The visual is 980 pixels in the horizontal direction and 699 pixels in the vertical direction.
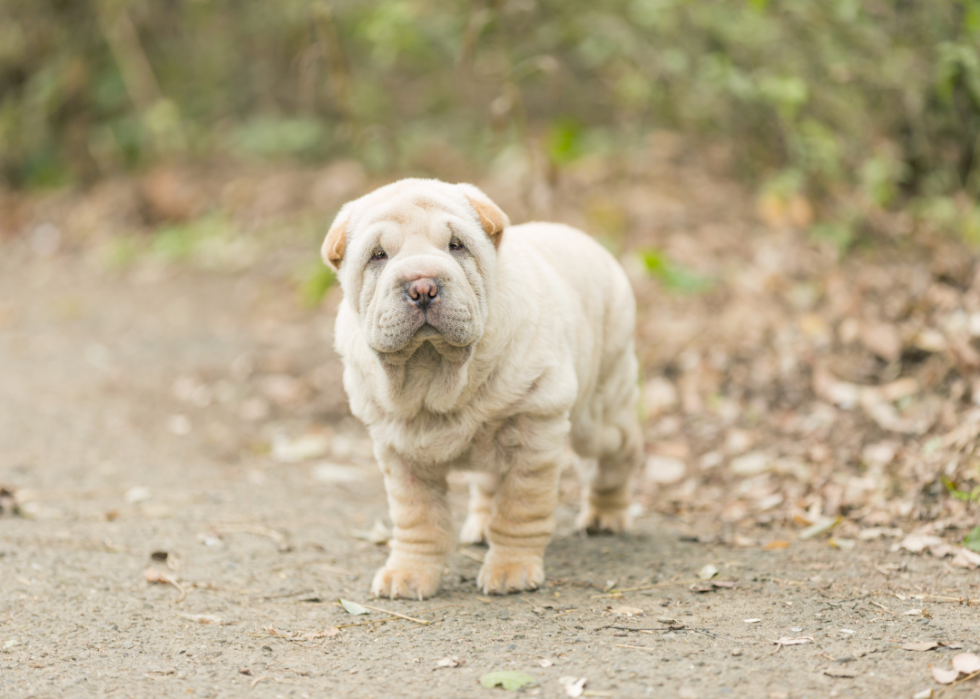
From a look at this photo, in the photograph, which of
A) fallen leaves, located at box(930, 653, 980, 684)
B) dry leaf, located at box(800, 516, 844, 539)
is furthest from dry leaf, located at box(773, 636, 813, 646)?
dry leaf, located at box(800, 516, 844, 539)

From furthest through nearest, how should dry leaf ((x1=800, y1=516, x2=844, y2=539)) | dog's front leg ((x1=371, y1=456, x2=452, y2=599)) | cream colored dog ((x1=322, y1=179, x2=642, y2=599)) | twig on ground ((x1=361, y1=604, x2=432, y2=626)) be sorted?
dry leaf ((x1=800, y1=516, x2=844, y2=539)) → dog's front leg ((x1=371, y1=456, x2=452, y2=599)) → twig on ground ((x1=361, y1=604, x2=432, y2=626)) → cream colored dog ((x1=322, y1=179, x2=642, y2=599))

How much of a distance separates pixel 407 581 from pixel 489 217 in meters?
1.53

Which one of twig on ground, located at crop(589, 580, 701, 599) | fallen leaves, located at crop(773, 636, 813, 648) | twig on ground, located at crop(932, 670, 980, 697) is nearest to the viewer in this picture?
twig on ground, located at crop(932, 670, 980, 697)

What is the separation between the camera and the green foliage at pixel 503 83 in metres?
7.47

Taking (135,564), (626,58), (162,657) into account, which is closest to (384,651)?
(162,657)

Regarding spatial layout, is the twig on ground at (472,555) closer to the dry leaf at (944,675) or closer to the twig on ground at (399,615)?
the twig on ground at (399,615)

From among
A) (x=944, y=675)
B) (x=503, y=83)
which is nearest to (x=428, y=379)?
(x=944, y=675)

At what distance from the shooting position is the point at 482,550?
15.5ft

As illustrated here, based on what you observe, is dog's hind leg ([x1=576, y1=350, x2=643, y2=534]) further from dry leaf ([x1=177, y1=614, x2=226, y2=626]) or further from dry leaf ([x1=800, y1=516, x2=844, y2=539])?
dry leaf ([x1=177, y1=614, x2=226, y2=626])

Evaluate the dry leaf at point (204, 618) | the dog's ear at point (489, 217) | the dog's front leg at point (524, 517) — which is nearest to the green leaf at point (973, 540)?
the dog's front leg at point (524, 517)

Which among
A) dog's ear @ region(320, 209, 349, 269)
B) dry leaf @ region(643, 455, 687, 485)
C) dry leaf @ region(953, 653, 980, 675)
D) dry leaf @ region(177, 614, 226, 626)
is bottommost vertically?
dry leaf @ region(643, 455, 687, 485)

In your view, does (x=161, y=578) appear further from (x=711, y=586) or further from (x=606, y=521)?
(x=711, y=586)

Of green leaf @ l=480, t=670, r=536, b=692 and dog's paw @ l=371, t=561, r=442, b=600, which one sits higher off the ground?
green leaf @ l=480, t=670, r=536, b=692

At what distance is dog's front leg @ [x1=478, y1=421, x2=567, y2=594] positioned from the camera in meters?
3.91
